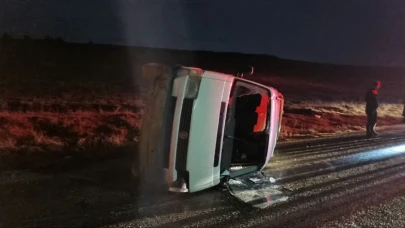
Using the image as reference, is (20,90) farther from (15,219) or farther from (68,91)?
(15,219)

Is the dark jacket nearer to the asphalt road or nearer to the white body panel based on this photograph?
the asphalt road

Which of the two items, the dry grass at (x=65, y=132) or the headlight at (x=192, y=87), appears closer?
the headlight at (x=192, y=87)

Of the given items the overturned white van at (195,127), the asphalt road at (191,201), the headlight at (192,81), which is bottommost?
the asphalt road at (191,201)

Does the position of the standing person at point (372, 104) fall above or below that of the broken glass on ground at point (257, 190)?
above

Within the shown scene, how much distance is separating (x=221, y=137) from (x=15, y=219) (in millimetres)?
2540

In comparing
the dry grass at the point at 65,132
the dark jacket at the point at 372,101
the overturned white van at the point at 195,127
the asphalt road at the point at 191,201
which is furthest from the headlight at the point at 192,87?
the dark jacket at the point at 372,101

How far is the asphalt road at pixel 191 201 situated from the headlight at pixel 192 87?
1405 millimetres

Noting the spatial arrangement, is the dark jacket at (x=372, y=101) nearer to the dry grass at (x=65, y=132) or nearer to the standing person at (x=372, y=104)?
the standing person at (x=372, y=104)

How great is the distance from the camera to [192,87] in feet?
16.0

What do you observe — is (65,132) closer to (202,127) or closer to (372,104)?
(202,127)

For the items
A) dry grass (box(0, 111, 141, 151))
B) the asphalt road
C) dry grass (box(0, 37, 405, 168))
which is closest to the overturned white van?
the asphalt road

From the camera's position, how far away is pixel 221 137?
16.6ft

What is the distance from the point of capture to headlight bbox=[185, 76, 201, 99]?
486 cm

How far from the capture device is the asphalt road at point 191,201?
4488mm
